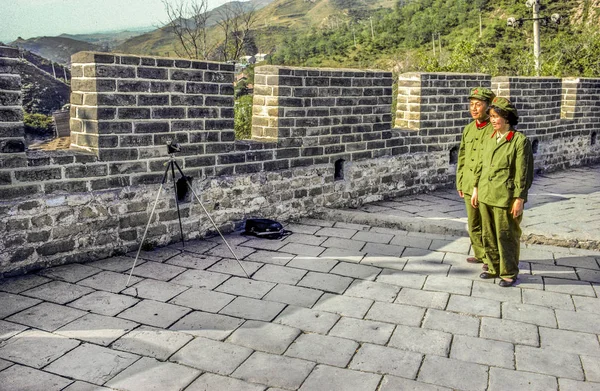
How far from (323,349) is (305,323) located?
408 mm

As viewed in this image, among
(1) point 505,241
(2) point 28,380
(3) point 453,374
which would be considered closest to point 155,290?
Result: (2) point 28,380

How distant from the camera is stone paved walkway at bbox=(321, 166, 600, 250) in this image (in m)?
5.88

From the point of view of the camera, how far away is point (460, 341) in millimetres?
3689

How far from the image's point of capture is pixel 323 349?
354cm

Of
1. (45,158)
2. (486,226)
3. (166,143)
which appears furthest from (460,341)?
(45,158)

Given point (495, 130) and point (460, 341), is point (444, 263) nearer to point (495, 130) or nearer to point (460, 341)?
point (495, 130)

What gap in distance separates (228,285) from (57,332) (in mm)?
1375

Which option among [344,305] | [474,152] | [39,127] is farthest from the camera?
[39,127]

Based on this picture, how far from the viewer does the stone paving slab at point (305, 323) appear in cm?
321

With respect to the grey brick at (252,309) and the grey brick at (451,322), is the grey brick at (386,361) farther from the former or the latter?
the grey brick at (252,309)

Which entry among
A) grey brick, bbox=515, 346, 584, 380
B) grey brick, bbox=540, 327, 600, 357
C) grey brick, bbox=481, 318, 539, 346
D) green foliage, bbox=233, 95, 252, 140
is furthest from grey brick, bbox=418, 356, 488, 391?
green foliage, bbox=233, 95, 252, 140

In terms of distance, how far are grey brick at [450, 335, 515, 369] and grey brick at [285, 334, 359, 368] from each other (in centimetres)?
64

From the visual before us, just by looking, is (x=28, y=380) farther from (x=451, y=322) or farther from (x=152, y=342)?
(x=451, y=322)

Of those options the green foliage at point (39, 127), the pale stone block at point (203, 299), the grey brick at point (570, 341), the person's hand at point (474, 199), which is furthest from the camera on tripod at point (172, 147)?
the green foliage at point (39, 127)
